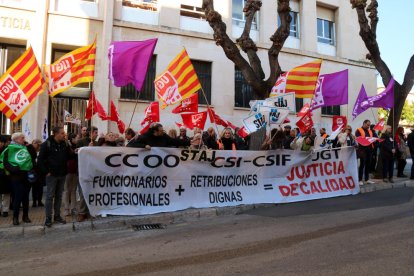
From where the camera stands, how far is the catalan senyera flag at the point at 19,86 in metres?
8.02

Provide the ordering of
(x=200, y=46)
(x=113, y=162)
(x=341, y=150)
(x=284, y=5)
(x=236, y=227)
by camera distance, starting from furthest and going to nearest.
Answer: (x=200, y=46), (x=284, y=5), (x=341, y=150), (x=113, y=162), (x=236, y=227)

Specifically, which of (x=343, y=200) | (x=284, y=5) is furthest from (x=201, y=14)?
(x=343, y=200)

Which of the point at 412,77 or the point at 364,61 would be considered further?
the point at 364,61

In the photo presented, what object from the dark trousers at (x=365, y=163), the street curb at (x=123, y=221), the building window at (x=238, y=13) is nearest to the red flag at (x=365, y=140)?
the dark trousers at (x=365, y=163)

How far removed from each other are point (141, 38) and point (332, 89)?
26.8ft

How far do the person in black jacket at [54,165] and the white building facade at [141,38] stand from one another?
17.6ft

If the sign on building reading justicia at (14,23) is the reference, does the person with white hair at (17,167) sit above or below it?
below

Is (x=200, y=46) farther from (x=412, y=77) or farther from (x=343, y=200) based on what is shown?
(x=343, y=200)

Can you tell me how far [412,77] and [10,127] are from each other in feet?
46.4

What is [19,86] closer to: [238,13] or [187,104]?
[187,104]

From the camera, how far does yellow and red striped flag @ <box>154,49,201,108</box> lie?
988 centimetres

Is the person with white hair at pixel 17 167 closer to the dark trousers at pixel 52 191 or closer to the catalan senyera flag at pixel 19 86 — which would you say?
the dark trousers at pixel 52 191

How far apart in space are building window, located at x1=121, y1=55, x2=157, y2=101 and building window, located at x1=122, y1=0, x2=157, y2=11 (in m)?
2.20

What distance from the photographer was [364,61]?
867 inches
